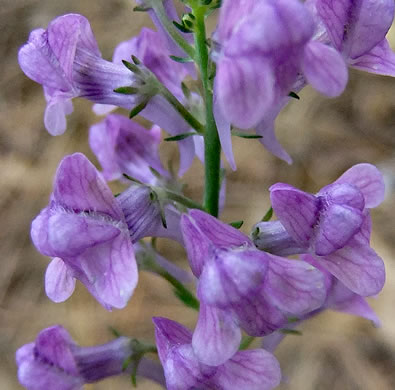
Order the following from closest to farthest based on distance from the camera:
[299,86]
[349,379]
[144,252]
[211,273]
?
[211,273], [299,86], [144,252], [349,379]

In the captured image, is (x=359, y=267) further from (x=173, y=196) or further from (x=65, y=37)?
(x=65, y=37)

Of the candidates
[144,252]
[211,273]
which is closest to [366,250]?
[211,273]

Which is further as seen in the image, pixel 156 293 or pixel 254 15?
pixel 156 293

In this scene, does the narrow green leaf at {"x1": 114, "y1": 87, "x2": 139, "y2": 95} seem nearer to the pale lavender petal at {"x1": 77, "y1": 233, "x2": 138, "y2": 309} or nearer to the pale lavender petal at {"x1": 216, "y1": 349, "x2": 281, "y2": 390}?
the pale lavender petal at {"x1": 77, "y1": 233, "x2": 138, "y2": 309}

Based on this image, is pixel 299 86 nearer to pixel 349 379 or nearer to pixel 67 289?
pixel 67 289

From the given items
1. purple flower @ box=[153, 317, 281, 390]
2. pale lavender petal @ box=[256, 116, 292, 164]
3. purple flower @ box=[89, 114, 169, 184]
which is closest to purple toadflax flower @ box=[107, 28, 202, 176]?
purple flower @ box=[89, 114, 169, 184]

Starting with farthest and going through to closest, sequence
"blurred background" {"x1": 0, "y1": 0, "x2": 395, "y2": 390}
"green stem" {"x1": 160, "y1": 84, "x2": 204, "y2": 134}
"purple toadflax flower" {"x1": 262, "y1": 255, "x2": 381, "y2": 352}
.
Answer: "blurred background" {"x1": 0, "y1": 0, "x2": 395, "y2": 390}, "purple toadflax flower" {"x1": 262, "y1": 255, "x2": 381, "y2": 352}, "green stem" {"x1": 160, "y1": 84, "x2": 204, "y2": 134}

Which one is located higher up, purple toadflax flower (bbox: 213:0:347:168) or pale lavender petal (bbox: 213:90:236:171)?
purple toadflax flower (bbox: 213:0:347:168)
